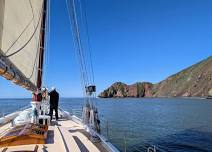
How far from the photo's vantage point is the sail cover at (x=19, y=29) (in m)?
5.11

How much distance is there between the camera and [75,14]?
1117cm

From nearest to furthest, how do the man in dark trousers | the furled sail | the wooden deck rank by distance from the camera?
the furled sail < the wooden deck < the man in dark trousers

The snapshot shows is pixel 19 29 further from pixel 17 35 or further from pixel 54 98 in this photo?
pixel 54 98

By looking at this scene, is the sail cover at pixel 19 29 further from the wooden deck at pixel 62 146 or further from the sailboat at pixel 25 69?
the wooden deck at pixel 62 146

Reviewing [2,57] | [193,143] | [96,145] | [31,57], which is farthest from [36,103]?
[193,143]

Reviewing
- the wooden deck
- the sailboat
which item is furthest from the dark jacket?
the wooden deck

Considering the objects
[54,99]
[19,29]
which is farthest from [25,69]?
[54,99]

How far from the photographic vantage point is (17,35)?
6.07 metres

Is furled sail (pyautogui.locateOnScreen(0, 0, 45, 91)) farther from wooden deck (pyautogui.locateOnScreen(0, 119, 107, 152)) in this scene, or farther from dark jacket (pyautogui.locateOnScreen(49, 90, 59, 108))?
dark jacket (pyautogui.locateOnScreen(49, 90, 59, 108))

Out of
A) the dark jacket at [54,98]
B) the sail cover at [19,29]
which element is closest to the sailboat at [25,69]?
the sail cover at [19,29]

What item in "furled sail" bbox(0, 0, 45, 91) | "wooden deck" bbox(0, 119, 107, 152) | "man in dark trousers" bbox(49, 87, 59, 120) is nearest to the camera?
"furled sail" bbox(0, 0, 45, 91)

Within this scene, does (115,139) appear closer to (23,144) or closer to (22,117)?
(22,117)

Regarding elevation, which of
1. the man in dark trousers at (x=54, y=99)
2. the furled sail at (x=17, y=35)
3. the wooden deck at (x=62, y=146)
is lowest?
the wooden deck at (x=62, y=146)

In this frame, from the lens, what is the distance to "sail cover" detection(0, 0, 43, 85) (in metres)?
5.11
